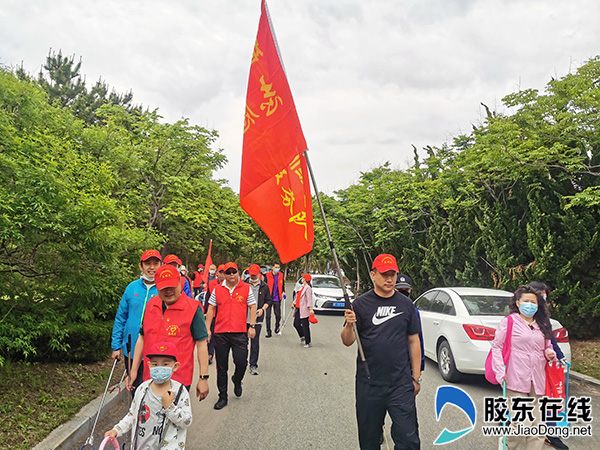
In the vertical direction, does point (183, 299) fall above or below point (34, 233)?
below

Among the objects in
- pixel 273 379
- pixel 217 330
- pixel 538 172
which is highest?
pixel 538 172

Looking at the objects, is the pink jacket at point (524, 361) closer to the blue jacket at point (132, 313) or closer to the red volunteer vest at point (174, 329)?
the red volunteer vest at point (174, 329)

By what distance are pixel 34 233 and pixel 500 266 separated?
37.2ft

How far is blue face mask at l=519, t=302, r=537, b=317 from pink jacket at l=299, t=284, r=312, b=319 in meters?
6.87

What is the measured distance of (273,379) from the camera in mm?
7895

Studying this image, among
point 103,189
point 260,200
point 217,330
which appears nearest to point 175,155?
point 103,189

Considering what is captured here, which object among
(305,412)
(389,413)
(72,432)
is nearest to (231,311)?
(305,412)

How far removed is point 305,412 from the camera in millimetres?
5961

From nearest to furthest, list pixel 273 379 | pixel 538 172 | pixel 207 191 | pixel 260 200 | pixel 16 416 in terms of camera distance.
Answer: pixel 260 200
pixel 16 416
pixel 273 379
pixel 538 172
pixel 207 191

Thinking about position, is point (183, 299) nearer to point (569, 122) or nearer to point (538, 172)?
point (569, 122)

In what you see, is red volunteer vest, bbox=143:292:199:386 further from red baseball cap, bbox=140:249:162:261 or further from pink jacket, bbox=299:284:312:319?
pink jacket, bbox=299:284:312:319

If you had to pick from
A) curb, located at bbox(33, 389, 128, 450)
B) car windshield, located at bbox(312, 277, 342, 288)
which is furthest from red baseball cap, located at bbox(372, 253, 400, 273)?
car windshield, located at bbox(312, 277, 342, 288)

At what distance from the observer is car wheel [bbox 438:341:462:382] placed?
24.3 feet

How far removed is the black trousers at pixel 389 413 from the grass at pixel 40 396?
313cm
